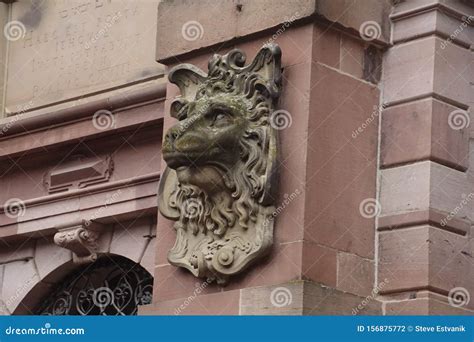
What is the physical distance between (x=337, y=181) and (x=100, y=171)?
99.9 inches

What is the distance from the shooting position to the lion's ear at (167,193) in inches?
389

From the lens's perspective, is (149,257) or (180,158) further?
(149,257)

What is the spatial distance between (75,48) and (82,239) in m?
1.45

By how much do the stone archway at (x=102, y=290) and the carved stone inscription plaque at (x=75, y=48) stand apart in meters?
1.20

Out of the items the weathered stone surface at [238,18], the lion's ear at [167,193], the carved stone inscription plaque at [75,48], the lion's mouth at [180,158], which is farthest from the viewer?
the carved stone inscription plaque at [75,48]

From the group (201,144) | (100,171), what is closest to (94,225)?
(100,171)

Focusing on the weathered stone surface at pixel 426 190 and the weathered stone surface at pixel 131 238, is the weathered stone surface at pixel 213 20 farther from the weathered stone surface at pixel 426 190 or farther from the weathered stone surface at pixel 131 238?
the weathered stone surface at pixel 131 238

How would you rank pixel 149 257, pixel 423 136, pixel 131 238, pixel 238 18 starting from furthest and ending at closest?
pixel 131 238 → pixel 149 257 → pixel 238 18 → pixel 423 136

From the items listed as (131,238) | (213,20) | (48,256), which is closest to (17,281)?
(48,256)

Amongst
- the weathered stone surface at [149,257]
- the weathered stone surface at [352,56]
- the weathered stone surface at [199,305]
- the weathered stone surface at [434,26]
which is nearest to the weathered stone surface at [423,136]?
the weathered stone surface at [352,56]

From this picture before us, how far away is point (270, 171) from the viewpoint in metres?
9.39

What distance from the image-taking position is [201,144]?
31.1 feet

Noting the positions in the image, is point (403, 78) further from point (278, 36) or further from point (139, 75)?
point (139, 75)

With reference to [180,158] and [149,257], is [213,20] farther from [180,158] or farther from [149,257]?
[149,257]
